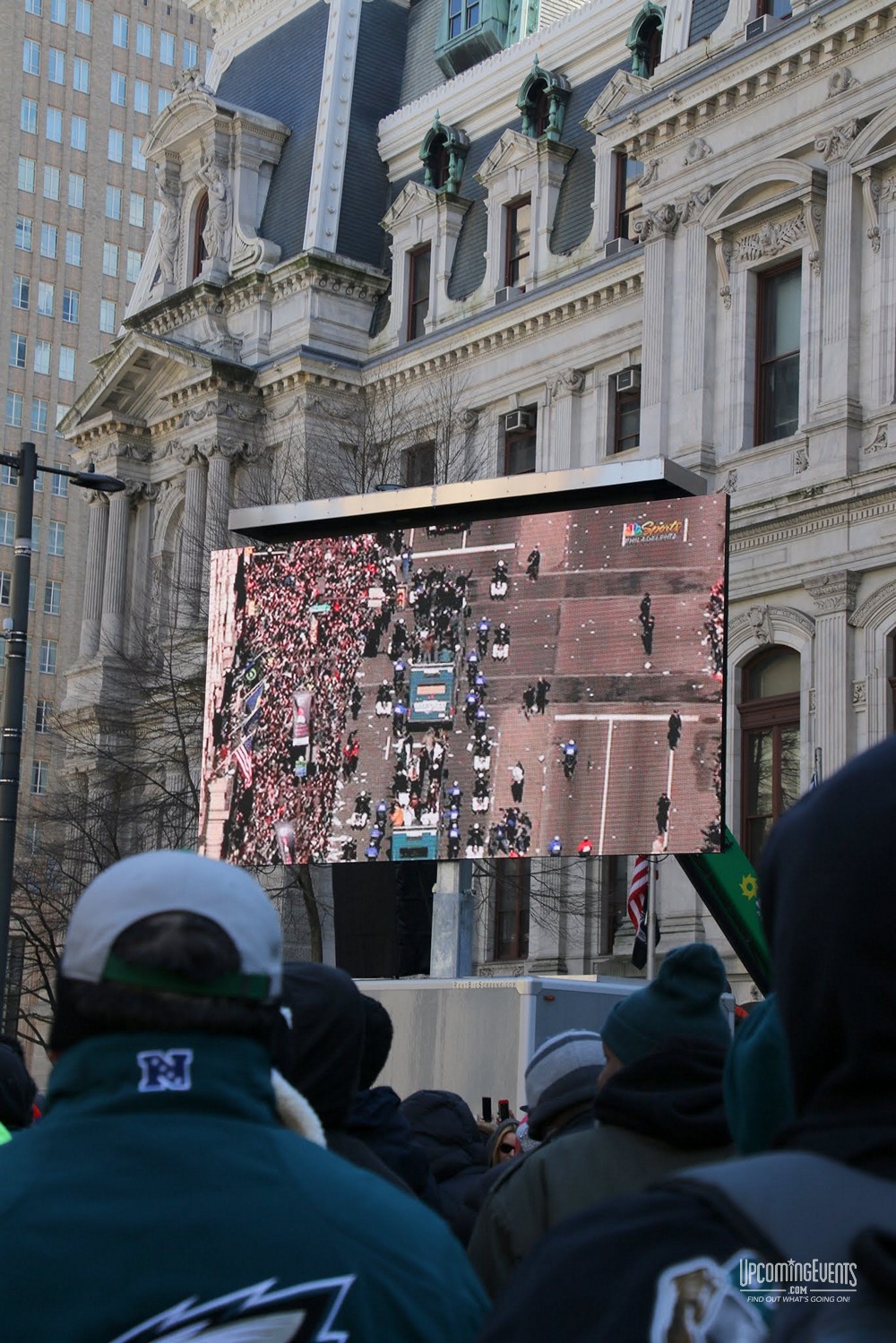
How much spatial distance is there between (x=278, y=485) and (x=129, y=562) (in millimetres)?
8905

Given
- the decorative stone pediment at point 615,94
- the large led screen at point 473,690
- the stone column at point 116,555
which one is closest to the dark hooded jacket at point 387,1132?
the large led screen at point 473,690

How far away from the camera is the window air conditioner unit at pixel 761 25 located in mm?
29078

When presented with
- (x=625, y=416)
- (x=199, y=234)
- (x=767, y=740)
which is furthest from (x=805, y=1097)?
(x=199, y=234)

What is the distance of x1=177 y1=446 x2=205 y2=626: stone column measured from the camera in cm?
3816

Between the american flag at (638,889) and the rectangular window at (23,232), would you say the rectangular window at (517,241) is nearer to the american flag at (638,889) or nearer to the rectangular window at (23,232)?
the american flag at (638,889)

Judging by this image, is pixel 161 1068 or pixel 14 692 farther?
pixel 14 692

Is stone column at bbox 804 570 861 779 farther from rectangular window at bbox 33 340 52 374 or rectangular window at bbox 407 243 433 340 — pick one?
rectangular window at bbox 33 340 52 374

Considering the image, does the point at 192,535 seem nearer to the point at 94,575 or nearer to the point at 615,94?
the point at 94,575

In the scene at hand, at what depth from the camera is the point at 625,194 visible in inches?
1428

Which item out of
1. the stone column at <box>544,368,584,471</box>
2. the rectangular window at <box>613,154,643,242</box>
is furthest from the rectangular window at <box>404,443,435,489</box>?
the rectangular window at <box>613,154,643,242</box>

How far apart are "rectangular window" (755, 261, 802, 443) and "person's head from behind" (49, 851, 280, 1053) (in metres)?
27.1

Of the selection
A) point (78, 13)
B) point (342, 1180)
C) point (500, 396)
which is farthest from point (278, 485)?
point (78, 13)

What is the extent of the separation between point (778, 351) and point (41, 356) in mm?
69755

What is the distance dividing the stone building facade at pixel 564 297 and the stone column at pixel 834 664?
4 centimetres
